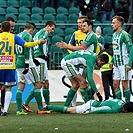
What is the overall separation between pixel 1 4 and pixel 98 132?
13680 millimetres

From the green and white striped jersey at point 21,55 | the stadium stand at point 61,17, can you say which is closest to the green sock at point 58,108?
the green and white striped jersey at point 21,55

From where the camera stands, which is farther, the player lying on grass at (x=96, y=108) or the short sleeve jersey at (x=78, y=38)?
the short sleeve jersey at (x=78, y=38)

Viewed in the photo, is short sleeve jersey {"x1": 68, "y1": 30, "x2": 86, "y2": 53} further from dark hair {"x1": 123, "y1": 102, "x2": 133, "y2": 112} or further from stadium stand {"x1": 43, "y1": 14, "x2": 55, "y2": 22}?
stadium stand {"x1": 43, "y1": 14, "x2": 55, "y2": 22}

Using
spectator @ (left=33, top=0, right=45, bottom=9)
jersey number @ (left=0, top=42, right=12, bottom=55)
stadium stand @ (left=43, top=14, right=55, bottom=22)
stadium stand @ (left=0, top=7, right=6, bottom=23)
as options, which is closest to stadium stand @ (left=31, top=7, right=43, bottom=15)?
stadium stand @ (left=43, top=14, right=55, bottom=22)

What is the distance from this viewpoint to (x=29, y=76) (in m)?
15.0

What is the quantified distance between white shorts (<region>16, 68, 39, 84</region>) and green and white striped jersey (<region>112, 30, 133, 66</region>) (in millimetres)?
2076

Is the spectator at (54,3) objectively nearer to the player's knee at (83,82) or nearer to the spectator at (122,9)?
the spectator at (122,9)

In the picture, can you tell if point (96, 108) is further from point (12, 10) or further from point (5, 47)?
point (12, 10)

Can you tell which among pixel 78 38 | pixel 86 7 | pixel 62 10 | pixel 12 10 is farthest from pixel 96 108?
pixel 62 10

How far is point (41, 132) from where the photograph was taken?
410 inches

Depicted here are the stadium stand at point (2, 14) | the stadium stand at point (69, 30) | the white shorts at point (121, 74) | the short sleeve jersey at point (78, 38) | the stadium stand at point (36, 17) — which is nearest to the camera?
the white shorts at point (121, 74)

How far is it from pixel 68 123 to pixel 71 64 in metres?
3.04

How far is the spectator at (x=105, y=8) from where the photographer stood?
22969mm

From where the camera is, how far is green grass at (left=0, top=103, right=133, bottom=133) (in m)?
10.7
